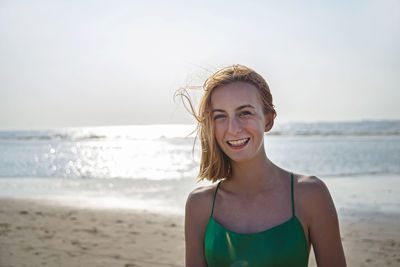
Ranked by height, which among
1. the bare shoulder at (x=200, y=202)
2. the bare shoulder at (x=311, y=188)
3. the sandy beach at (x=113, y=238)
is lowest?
the sandy beach at (x=113, y=238)

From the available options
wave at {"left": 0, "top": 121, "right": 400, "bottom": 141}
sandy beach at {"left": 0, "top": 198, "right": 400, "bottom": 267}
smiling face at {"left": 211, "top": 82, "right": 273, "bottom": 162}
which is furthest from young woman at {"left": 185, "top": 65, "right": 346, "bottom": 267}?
wave at {"left": 0, "top": 121, "right": 400, "bottom": 141}

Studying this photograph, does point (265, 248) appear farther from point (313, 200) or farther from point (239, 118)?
point (239, 118)

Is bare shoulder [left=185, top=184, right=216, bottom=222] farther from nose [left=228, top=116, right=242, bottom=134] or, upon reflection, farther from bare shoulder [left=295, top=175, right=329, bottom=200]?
bare shoulder [left=295, top=175, right=329, bottom=200]

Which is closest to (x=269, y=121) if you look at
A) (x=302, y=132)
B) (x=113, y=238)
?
(x=113, y=238)

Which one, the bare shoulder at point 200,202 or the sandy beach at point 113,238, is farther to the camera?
the sandy beach at point 113,238

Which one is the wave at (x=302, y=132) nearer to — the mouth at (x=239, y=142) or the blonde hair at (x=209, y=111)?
the blonde hair at (x=209, y=111)

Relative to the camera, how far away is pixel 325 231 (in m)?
2.18

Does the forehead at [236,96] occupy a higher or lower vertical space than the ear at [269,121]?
higher

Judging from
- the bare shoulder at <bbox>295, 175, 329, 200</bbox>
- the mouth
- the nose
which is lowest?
the bare shoulder at <bbox>295, 175, 329, 200</bbox>

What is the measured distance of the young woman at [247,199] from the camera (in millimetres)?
2182

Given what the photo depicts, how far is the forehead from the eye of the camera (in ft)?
7.80

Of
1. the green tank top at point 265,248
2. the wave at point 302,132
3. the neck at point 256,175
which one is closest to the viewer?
the green tank top at point 265,248

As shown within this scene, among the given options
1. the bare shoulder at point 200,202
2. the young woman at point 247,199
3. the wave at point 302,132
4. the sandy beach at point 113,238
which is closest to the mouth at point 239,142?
the young woman at point 247,199

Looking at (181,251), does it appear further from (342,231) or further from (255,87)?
(255,87)
